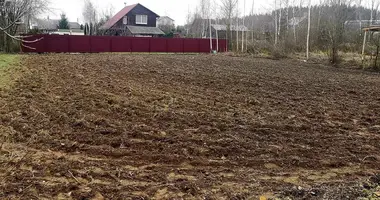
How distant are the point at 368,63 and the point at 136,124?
16975 mm

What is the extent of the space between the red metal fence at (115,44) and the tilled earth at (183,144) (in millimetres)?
19967

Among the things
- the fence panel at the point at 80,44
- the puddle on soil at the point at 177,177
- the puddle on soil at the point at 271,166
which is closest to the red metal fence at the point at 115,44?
the fence panel at the point at 80,44

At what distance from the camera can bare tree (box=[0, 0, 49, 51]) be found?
499 centimetres

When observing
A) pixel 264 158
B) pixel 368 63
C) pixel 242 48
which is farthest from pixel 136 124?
pixel 242 48

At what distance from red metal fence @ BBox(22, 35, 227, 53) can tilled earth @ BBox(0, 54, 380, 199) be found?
20.0 meters

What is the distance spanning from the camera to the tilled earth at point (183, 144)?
3490 millimetres

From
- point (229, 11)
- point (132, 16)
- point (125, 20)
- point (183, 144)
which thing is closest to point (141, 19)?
point (132, 16)

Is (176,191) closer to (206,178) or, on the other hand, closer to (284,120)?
(206,178)

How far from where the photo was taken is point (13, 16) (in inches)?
304

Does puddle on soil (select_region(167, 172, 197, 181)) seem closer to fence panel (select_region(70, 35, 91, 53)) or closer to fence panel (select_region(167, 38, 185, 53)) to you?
fence panel (select_region(70, 35, 91, 53))

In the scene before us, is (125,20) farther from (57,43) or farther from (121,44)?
(57,43)

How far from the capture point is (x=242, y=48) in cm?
3038

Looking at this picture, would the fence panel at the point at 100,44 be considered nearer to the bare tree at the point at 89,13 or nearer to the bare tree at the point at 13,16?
the bare tree at the point at 13,16

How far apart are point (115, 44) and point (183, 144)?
26.9m
